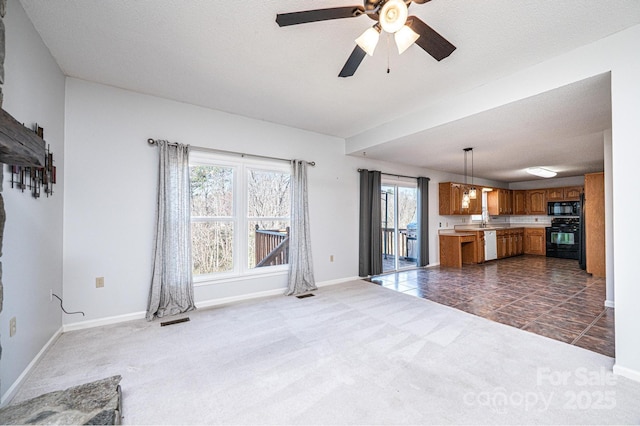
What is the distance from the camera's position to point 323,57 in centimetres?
244

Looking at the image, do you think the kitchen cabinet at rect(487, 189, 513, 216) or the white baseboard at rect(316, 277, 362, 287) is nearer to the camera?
the white baseboard at rect(316, 277, 362, 287)

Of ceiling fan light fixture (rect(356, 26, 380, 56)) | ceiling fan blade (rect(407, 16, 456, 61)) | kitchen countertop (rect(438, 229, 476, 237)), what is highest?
ceiling fan blade (rect(407, 16, 456, 61))

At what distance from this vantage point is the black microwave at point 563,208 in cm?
750

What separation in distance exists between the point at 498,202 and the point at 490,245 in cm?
173

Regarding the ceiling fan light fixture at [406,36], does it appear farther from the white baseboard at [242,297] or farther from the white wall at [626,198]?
the white baseboard at [242,297]

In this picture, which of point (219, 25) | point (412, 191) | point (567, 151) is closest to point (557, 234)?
point (567, 151)

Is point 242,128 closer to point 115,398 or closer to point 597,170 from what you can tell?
point 115,398

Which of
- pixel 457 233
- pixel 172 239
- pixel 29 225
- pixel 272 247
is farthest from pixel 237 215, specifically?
pixel 457 233

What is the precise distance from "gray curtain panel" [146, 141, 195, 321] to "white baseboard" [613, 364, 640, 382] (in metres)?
4.10

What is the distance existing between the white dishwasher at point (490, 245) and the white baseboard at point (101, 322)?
7.47m

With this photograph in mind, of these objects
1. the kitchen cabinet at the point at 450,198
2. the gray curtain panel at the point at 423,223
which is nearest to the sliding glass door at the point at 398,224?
the gray curtain panel at the point at 423,223

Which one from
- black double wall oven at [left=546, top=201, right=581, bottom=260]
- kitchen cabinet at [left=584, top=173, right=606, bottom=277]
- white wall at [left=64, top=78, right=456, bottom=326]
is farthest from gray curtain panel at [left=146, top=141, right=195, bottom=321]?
black double wall oven at [left=546, top=201, right=581, bottom=260]

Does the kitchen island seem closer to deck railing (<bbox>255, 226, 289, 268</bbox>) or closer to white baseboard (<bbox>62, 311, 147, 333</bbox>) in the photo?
deck railing (<bbox>255, 226, 289, 268</bbox>)

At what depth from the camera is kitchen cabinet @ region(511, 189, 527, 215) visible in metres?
8.59
